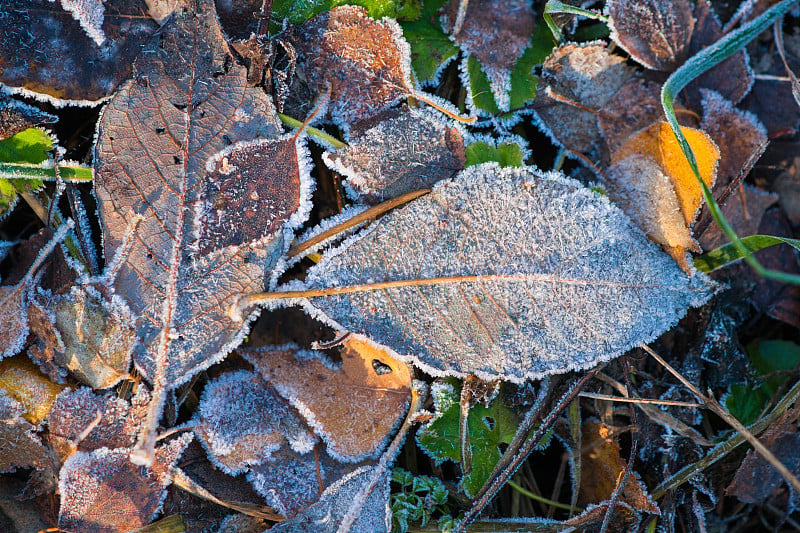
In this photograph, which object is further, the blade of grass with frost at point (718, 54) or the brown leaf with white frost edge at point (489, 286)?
the blade of grass with frost at point (718, 54)

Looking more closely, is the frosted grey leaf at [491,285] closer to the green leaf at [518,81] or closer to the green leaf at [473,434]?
the green leaf at [473,434]

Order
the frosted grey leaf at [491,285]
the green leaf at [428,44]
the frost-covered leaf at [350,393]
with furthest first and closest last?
the green leaf at [428,44] → the frost-covered leaf at [350,393] → the frosted grey leaf at [491,285]

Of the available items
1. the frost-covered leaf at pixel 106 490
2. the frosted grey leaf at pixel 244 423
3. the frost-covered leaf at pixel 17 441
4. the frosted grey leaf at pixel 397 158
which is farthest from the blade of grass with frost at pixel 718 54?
the frost-covered leaf at pixel 17 441

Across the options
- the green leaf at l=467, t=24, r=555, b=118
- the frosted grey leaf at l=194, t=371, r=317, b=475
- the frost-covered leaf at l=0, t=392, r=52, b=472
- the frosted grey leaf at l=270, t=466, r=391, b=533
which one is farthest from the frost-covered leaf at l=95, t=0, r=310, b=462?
the green leaf at l=467, t=24, r=555, b=118

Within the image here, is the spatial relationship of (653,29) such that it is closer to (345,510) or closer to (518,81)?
(518,81)

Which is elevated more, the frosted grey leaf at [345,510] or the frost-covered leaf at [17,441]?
the frost-covered leaf at [17,441]

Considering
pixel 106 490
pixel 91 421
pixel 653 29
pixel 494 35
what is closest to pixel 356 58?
pixel 494 35
